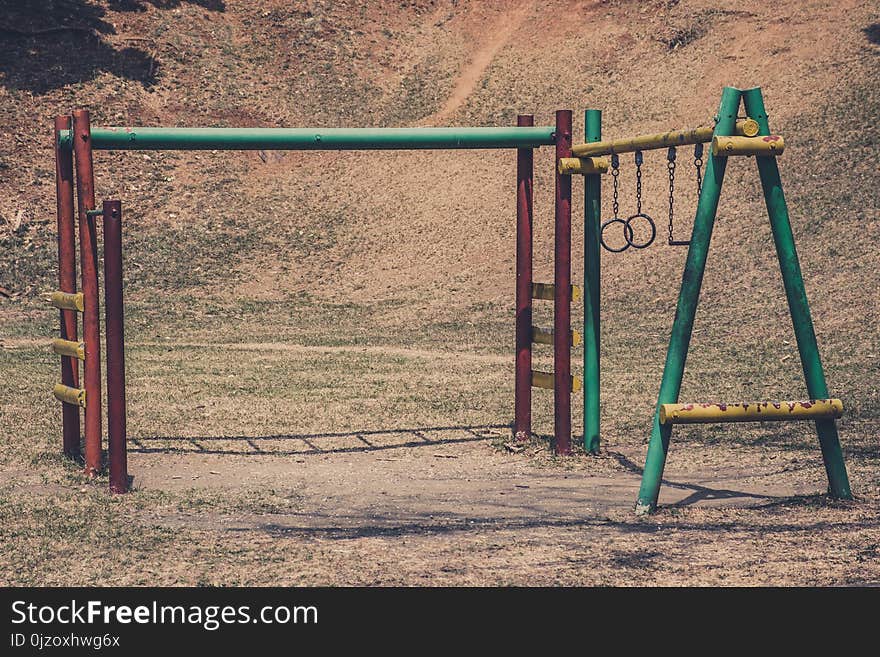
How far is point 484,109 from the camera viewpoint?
111ft

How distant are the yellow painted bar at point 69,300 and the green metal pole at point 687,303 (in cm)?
467

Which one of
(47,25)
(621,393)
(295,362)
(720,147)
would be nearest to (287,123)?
(47,25)

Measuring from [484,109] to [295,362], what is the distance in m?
18.6

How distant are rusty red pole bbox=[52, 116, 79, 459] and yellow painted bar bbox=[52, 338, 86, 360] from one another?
2.8 inches

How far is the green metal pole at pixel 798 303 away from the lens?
8141 millimetres

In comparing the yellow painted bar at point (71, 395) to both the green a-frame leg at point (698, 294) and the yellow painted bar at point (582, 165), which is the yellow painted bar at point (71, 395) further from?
the green a-frame leg at point (698, 294)

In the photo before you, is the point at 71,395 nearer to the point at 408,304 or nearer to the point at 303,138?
the point at 303,138

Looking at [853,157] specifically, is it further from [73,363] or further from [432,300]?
[73,363]

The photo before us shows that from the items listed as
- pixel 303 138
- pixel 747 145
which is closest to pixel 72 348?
pixel 303 138

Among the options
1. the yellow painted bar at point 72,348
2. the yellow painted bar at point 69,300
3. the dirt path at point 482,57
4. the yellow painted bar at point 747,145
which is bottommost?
the yellow painted bar at point 72,348

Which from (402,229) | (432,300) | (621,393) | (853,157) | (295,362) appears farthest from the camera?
(402,229)

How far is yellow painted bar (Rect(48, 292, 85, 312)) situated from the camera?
945 cm

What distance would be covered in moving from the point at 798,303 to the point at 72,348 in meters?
5.74

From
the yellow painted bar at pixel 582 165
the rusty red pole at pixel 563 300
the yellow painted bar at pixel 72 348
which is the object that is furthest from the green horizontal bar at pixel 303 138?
the yellow painted bar at pixel 72 348
